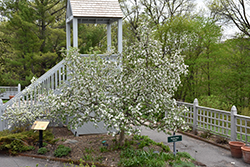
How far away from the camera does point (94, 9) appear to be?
7.75 m

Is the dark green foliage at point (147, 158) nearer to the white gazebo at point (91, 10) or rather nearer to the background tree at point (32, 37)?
the white gazebo at point (91, 10)

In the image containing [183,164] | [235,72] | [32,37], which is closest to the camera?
[183,164]

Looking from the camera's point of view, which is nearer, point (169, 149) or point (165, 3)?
point (169, 149)

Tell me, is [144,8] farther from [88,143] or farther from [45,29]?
[88,143]

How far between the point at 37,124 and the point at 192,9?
20914 millimetres

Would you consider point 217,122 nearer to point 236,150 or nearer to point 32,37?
point 236,150

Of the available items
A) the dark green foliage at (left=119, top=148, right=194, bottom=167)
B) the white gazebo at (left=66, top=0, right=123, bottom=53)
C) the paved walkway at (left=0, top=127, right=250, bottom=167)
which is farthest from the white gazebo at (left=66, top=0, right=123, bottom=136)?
the dark green foliage at (left=119, top=148, right=194, bottom=167)

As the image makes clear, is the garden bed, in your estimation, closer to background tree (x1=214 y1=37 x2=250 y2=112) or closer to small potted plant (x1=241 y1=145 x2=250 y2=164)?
small potted plant (x1=241 y1=145 x2=250 y2=164)

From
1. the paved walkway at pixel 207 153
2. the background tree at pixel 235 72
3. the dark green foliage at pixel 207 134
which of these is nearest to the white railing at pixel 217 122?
the dark green foliage at pixel 207 134

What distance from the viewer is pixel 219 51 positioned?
385 inches

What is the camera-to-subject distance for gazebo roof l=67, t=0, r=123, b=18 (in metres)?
7.59

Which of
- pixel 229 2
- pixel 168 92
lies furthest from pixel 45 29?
pixel 168 92

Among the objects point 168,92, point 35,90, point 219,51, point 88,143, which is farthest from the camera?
point 219,51

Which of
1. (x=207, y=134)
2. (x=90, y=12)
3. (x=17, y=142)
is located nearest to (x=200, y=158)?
(x=207, y=134)
